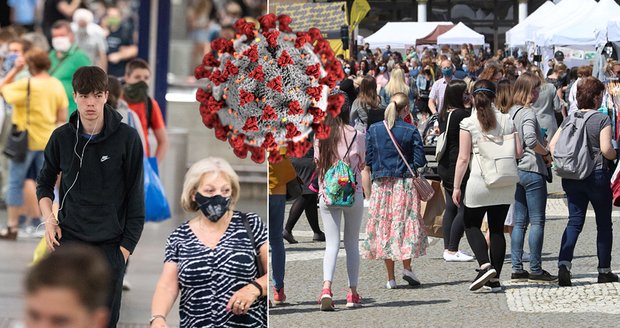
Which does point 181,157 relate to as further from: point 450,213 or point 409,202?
point 450,213

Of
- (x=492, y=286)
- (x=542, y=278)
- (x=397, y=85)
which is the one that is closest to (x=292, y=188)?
(x=492, y=286)

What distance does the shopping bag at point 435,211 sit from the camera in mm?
10242

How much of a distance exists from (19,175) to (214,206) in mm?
6959

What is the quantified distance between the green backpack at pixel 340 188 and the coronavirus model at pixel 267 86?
2.24 m

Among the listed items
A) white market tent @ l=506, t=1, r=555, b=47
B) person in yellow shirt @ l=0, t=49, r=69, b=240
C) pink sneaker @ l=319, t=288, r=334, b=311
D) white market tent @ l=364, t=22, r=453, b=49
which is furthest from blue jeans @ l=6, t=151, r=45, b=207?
white market tent @ l=364, t=22, r=453, b=49

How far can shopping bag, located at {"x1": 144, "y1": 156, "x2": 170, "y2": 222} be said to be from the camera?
8.20m

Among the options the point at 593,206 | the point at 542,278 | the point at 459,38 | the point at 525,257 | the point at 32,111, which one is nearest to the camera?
the point at 593,206

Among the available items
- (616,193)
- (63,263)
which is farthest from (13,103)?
(63,263)

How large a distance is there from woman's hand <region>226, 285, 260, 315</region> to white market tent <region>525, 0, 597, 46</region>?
24.0 metres

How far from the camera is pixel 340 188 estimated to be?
8.20m

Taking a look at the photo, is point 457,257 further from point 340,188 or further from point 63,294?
point 63,294

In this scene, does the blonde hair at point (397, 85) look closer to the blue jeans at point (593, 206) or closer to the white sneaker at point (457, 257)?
the white sneaker at point (457, 257)

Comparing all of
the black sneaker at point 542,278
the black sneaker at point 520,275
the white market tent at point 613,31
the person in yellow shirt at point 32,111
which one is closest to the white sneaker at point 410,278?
the black sneaker at point 520,275

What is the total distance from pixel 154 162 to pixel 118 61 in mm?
865
